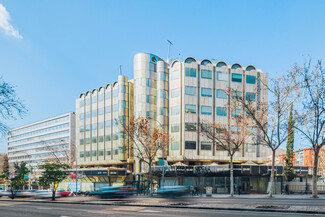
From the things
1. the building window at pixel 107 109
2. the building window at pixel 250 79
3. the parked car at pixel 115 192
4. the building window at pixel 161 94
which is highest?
the building window at pixel 250 79

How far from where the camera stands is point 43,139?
447 ft

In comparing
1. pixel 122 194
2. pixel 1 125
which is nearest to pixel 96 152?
pixel 122 194

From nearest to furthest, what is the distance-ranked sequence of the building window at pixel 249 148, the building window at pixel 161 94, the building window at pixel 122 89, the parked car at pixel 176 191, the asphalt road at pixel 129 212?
the asphalt road at pixel 129 212 < the parked car at pixel 176 191 < the building window at pixel 249 148 < the building window at pixel 161 94 < the building window at pixel 122 89

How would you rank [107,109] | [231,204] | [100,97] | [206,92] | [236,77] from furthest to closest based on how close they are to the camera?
[100,97], [107,109], [236,77], [206,92], [231,204]

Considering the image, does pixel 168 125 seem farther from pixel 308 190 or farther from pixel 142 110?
pixel 308 190

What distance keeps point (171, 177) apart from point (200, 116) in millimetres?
13260

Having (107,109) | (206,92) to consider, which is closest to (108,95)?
(107,109)

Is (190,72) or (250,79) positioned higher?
(190,72)

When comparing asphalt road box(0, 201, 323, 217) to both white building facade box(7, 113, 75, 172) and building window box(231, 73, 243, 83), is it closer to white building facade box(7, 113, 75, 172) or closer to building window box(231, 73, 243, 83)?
building window box(231, 73, 243, 83)

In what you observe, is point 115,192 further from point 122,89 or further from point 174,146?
point 122,89

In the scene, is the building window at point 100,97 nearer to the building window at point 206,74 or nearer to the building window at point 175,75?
the building window at point 175,75

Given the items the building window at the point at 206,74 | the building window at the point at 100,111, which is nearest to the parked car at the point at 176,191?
the building window at the point at 206,74

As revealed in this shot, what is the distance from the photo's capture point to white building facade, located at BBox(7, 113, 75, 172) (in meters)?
119

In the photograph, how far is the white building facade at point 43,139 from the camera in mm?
119438
